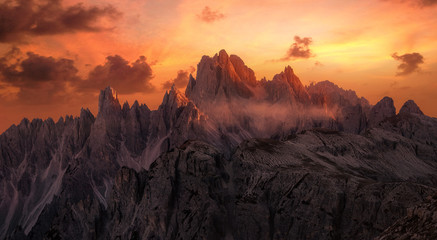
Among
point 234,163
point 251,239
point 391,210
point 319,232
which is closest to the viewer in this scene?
point 391,210

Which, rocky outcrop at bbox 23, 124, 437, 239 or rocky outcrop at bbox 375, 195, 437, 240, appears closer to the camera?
rocky outcrop at bbox 375, 195, 437, 240

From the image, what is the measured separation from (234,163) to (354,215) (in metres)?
50.9

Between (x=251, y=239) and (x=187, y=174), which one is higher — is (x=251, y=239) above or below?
below

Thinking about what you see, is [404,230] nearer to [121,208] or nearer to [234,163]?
[234,163]

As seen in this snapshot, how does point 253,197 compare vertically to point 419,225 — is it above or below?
below

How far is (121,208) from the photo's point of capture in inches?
7136

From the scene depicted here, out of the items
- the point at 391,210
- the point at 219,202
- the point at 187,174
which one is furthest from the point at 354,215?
→ the point at 187,174

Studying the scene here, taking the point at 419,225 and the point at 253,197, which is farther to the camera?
the point at 253,197

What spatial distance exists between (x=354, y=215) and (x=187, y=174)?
60579 millimetres

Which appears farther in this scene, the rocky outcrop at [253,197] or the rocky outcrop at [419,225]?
the rocky outcrop at [253,197]

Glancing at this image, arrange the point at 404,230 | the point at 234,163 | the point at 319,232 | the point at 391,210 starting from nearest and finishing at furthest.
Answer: the point at 404,230
the point at 391,210
the point at 319,232
the point at 234,163

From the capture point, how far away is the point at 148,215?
16512cm

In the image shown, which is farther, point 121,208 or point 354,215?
point 121,208

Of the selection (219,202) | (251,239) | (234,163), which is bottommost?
(251,239)
